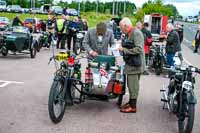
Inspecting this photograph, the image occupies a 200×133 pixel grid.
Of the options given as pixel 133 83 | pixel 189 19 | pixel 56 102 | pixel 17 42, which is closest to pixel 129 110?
pixel 133 83

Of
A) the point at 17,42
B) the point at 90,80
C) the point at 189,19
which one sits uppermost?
the point at 189,19

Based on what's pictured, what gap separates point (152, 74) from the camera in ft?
50.4

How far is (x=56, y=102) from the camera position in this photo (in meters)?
7.43

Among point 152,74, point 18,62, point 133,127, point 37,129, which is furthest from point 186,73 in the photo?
point 18,62

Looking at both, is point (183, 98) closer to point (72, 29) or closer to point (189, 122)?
point (189, 122)

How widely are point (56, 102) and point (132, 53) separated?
1794mm

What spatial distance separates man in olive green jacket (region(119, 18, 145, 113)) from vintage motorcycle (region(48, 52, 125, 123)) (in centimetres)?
17

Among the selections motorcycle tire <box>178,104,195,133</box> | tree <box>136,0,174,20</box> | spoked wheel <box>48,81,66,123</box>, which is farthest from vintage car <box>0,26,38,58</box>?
tree <box>136,0,174,20</box>

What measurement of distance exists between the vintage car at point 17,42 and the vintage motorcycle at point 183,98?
10.2m

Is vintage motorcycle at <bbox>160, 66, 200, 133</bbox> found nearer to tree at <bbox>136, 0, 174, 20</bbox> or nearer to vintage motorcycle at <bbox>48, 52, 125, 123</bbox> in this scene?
vintage motorcycle at <bbox>48, 52, 125, 123</bbox>

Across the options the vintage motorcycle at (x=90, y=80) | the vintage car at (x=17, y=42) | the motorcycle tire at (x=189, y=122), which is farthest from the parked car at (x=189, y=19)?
the motorcycle tire at (x=189, y=122)

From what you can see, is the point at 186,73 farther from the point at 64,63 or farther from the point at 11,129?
the point at 11,129

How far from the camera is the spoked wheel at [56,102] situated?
283 inches

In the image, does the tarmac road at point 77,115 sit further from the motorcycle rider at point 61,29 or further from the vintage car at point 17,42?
the motorcycle rider at point 61,29
